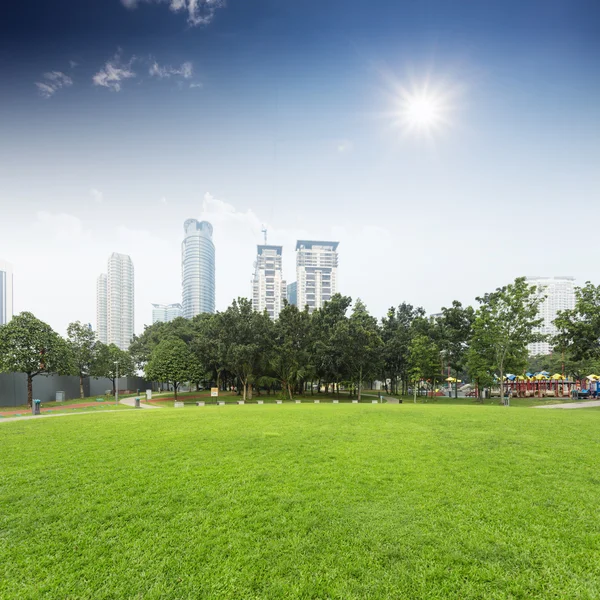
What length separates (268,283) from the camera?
178 metres

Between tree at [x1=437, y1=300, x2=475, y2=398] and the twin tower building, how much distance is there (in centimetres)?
10760

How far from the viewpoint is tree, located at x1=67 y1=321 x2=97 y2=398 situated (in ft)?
131

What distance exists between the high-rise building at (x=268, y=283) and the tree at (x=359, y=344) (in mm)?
125424

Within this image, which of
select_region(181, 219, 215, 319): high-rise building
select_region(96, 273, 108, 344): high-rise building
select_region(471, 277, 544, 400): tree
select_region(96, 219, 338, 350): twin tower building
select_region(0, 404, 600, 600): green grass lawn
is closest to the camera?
select_region(0, 404, 600, 600): green grass lawn

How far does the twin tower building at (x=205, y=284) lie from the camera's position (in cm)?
14812

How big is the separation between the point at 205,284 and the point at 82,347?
150m

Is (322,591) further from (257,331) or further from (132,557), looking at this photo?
(257,331)

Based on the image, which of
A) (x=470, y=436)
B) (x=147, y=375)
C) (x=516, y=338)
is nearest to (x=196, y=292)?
(x=147, y=375)

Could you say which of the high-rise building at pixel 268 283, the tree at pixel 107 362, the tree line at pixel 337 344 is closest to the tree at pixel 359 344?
the tree line at pixel 337 344

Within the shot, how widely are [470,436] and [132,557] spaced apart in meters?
9.75

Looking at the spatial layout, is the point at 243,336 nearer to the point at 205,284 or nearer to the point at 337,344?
the point at 337,344

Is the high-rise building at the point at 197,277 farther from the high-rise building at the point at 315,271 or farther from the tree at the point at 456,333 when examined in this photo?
the tree at the point at 456,333

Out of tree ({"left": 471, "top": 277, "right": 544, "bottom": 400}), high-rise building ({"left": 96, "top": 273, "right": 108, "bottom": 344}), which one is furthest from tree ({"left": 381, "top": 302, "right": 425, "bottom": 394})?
high-rise building ({"left": 96, "top": 273, "right": 108, "bottom": 344})

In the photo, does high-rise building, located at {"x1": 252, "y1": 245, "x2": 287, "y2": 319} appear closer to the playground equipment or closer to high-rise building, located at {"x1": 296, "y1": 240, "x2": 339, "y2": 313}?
high-rise building, located at {"x1": 296, "y1": 240, "x2": 339, "y2": 313}
